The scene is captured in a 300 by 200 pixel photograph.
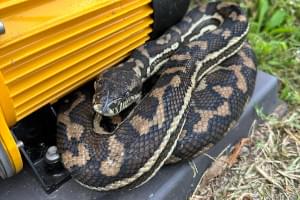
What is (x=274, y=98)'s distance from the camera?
3689mm

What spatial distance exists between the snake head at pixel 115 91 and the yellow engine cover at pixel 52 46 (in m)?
0.11

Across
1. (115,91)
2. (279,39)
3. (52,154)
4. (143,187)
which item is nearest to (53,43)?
(115,91)

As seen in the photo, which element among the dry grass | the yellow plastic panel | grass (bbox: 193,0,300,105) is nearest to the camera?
the yellow plastic panel

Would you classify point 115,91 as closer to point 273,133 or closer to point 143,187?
point 143,187

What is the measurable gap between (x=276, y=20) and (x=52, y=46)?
111 inches

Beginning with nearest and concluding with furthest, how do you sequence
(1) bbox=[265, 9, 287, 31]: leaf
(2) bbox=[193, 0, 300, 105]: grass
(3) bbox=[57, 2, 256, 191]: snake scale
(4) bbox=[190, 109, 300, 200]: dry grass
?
1. (3) bbox=[57, 2, 256, 191]: snake scale
2. (4) bbox=[190, 109, 300, 200]: dry grass
3. (2) bbox=[193, 0, 300, 105]: grass
4. (1) bbox=[265, 9, 287, 31]: leaf

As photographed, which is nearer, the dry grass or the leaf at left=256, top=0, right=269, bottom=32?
the dry grass

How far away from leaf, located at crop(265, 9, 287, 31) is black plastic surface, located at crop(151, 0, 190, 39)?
1366 mm

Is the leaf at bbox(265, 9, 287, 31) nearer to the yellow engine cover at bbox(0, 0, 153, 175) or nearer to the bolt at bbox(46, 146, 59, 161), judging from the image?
the yellow engine cover at bbox(0, 0, 153, 175)

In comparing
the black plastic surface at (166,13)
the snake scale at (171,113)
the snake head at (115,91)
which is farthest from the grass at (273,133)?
the black plastic surface at (166,13)

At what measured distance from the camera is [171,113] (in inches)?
107

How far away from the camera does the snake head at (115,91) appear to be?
8.98 ft

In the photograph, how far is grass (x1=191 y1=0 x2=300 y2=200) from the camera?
3092 millimetres

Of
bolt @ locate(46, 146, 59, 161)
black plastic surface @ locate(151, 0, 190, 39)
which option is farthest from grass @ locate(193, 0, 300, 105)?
bolt @ locate(46, 146, 59, 161)
